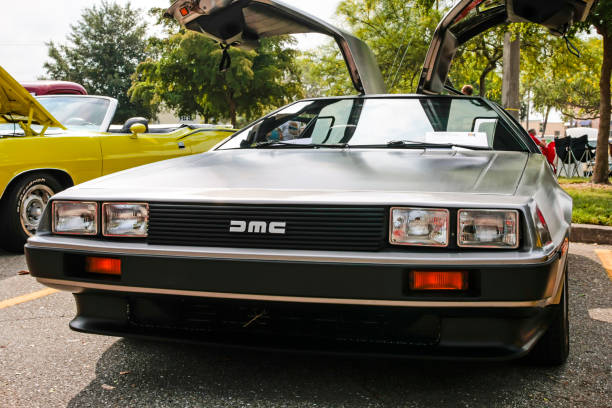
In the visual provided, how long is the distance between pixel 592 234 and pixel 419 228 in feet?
15.9

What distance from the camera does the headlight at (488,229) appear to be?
73.3 inches

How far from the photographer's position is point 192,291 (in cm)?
202

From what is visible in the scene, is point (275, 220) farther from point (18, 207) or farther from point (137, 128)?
point (137, 128)

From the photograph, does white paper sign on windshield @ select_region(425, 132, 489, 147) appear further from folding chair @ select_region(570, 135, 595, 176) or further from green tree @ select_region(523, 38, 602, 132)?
folding chair @ select_region(570, 135, 595, 176)

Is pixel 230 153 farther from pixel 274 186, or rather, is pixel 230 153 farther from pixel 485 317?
pixel 485 317

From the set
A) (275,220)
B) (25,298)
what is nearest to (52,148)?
(25,298)

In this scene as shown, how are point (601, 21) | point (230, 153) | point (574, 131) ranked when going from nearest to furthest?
1. point (230, 153)
2. point (601, 21)
3. point (574, 131)

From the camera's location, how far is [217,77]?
21.0 meters

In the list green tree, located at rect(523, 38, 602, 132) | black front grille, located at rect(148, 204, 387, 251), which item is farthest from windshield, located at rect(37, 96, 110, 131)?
green tree, located at rect(523, 38, 602, 132)

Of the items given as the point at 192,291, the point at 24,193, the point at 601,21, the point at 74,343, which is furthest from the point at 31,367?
the point at 601,21

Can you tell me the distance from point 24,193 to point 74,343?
8.61ft

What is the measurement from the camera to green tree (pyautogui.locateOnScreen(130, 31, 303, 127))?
2055cm

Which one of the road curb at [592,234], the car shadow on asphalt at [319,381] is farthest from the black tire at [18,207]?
the road curb at [592,234]

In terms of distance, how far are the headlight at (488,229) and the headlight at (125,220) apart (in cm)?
111
